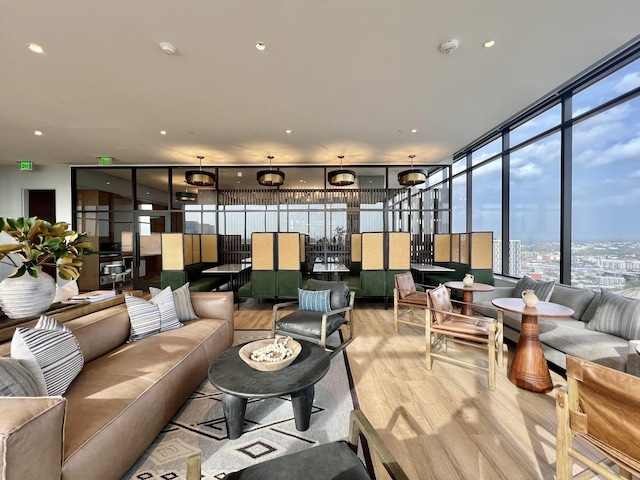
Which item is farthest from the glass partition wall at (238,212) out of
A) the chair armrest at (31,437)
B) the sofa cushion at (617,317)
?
the chair armrest at (31,437)

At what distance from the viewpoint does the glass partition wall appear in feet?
22.2

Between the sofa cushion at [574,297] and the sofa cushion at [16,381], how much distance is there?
447 cm

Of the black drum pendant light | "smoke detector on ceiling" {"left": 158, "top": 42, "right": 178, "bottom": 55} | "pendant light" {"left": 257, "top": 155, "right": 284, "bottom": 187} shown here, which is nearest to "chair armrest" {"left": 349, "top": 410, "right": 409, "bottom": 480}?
"smoke detector on ceiling" {"left": 158, "top": 42, "right": 178, "bottom": 55}

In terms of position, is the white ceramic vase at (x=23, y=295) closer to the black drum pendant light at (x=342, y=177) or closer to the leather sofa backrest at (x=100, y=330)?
the leather sofa backrest at (x=100, y=330)

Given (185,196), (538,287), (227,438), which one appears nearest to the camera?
Answer: (227,438)

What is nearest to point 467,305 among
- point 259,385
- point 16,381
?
point 259,385

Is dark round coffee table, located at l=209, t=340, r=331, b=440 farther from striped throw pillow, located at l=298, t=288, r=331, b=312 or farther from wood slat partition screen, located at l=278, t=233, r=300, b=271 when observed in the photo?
wood slat partition screen, located at l=278, t=233, r=300, b=271

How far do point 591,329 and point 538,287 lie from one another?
934 millimetres

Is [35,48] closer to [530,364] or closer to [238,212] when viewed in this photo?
[238,212]

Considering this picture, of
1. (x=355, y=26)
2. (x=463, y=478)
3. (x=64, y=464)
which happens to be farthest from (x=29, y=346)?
(x=355, y=26)

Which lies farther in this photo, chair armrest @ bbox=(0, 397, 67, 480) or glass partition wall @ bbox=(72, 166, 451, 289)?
glass partition wall @ bbox=(72, 166, 451, 289)

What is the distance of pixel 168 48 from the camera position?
257 cm

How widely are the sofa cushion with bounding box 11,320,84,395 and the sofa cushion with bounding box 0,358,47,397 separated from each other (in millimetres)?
48

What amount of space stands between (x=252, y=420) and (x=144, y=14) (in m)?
3.41
